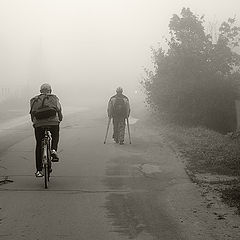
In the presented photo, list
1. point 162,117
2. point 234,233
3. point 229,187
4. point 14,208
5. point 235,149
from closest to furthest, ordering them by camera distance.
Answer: point 234,233 < point 14,208 < point 229,187 < point 235,149 < point 162,117

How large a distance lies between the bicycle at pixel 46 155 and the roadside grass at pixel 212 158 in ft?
8.78

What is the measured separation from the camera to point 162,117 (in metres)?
23.5

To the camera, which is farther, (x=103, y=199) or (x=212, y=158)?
(x=212, y=158)

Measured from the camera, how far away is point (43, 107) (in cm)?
895

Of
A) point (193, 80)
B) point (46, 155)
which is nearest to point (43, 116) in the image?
point (46, 155)

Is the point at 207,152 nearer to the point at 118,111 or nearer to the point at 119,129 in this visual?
the point at 119,129

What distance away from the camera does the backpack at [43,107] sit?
892cm

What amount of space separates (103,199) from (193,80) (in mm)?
15547

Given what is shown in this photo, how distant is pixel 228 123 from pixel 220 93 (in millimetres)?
1587

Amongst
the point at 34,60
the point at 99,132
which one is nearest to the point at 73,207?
the point at 99,132

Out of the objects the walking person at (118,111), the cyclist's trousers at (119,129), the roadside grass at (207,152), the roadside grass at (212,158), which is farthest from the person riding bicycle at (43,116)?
the walking person at (118,111)

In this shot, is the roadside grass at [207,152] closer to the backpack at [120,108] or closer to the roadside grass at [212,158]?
the roadside grass at [212,158]

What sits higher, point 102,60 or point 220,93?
point 102,60

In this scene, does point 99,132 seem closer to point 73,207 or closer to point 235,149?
point 235,149
